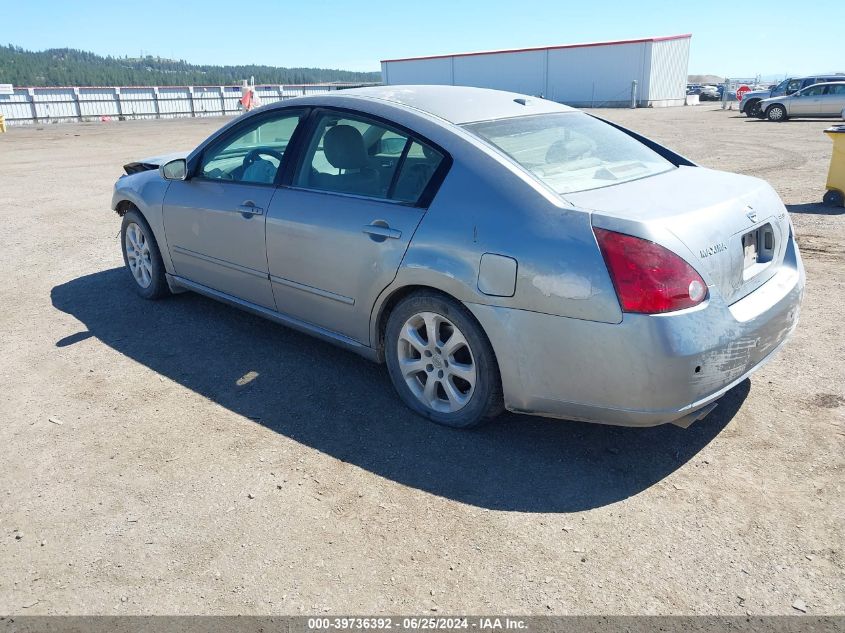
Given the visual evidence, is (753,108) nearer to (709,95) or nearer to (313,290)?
(709,95)

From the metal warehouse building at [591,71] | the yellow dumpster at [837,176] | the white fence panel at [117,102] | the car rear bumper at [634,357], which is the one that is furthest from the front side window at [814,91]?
the car rear bumper at [634,357]

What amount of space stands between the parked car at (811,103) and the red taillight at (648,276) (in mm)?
27630

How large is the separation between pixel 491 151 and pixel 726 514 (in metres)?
1.97

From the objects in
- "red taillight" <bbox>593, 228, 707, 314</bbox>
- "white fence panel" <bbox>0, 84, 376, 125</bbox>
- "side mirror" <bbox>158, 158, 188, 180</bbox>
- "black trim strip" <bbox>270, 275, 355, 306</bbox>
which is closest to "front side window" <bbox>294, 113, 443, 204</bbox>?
"black trim strip" <bbox>270, 275, 355, 306</bbox>

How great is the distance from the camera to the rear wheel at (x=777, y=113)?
27.3 metres

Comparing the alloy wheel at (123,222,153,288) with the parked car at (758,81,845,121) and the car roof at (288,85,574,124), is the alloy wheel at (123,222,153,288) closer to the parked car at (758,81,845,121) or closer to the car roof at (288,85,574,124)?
the car roof at (288,85,574,124)

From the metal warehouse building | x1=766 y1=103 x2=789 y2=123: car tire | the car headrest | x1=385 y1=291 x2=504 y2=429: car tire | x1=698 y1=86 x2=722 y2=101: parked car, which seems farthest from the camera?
x1=698 y1=86 x2=722 y2=101: parked car

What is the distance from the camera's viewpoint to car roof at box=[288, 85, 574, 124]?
12.5ft

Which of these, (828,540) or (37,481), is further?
(37,481)

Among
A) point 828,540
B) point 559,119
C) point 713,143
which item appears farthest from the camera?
point 713,143

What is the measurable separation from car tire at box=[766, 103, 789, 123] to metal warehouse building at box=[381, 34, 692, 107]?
734 inches

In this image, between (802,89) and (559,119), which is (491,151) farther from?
(802,89)

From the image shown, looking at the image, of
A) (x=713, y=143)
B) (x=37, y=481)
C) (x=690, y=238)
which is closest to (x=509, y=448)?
(x=690, y=238)

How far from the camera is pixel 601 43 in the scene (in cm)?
4722
